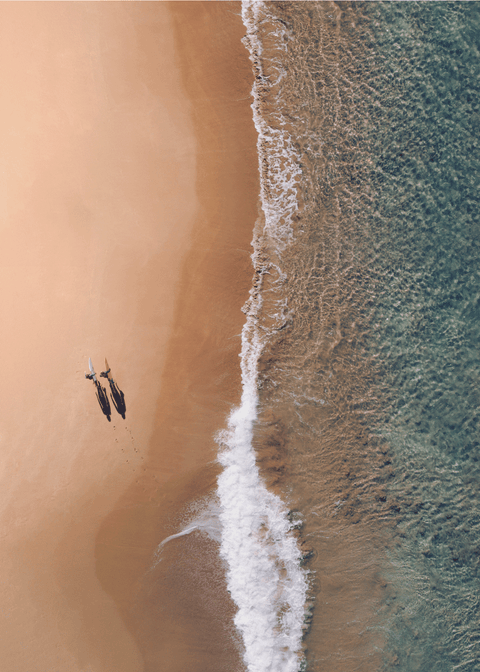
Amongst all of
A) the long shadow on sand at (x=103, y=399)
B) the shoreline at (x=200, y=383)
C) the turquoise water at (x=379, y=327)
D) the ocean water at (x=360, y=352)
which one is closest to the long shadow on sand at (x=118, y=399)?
the long shadow on sand at (x=103, y=399)

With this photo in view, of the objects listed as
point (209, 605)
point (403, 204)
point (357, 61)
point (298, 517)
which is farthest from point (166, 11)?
point (209, 605)

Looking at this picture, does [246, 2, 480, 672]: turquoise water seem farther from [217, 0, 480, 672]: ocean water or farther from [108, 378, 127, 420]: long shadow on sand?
[108, 378, 127, 420]: long shadow on sand

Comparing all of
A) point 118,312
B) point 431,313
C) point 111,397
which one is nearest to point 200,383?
point 111,397

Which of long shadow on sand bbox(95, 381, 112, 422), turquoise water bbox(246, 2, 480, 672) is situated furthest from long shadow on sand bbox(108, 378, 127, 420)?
turquoise water bbox(246, 2, 480, 672)

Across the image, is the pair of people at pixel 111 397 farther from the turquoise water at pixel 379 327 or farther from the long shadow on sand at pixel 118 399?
the turquoise water at pixel 379 327

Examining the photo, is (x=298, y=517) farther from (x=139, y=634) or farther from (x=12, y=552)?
(x=12, y=552)
